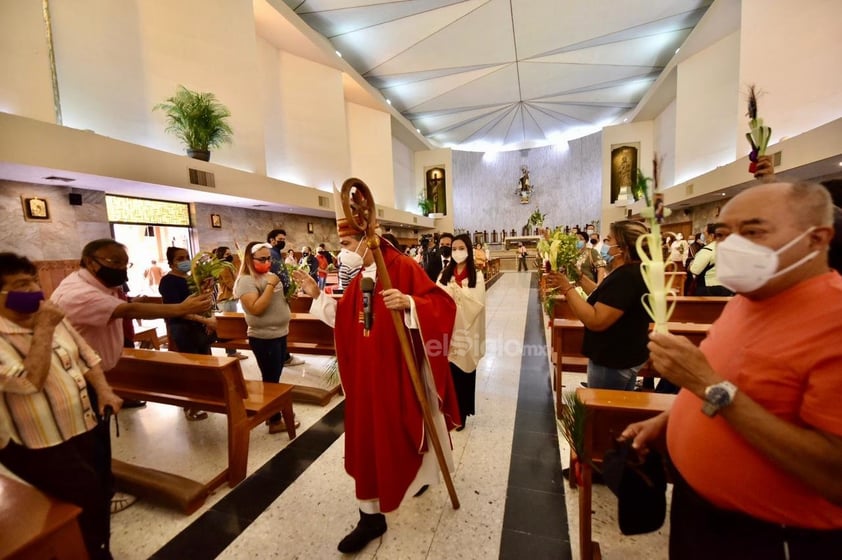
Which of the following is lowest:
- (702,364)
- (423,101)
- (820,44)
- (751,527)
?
(751,527)

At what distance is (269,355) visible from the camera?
3.19 meters

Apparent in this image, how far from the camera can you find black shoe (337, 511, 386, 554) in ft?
5.91

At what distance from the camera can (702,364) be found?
0.86 m

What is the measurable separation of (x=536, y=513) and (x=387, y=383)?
121 cm

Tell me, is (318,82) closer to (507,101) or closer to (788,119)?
(507,101)

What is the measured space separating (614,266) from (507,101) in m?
17.3

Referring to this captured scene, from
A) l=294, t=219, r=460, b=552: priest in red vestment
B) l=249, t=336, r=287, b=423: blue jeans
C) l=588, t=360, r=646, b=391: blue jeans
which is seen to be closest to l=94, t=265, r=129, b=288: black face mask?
l=249, t=336, r=287, b=423: blue jeans

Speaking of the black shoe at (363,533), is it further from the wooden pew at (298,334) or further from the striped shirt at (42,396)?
the wooden pew at (298,334)

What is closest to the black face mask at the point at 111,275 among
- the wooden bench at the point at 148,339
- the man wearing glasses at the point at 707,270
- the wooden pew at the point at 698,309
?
the wooden bench at the point at 148,339

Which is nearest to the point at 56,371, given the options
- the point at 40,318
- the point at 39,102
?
the point at 40,318

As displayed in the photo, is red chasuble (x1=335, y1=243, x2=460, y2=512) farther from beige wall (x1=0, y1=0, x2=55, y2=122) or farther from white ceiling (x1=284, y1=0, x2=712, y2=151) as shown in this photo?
white ceiling (x1=284, y1=0, x2=712, y2=151)

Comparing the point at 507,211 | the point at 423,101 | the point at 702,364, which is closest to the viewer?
the point at 702,364

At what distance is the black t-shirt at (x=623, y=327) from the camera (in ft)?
5.97

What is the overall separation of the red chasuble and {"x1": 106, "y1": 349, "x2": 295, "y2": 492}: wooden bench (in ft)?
3.49
